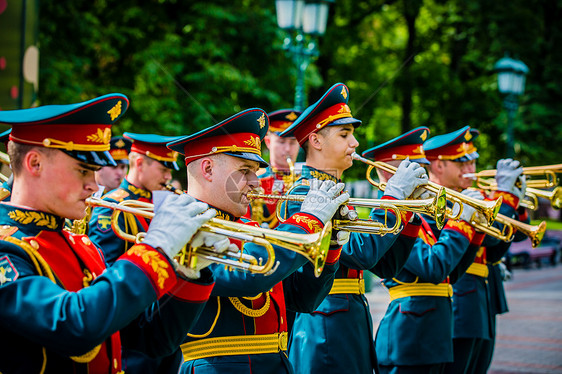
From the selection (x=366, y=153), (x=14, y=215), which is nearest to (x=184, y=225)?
(x=14, y=215)

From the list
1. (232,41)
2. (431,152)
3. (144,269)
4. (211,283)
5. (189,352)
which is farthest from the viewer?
(232,41)

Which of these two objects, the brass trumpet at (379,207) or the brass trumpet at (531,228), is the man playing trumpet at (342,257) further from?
the brass trumpet at (531,228)

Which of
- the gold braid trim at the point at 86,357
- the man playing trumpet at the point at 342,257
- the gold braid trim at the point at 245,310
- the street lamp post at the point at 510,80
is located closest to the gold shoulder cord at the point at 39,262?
the gold braid trim at the point at 86,357

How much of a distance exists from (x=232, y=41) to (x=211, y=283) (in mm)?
12109

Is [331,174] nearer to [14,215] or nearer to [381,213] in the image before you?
[381,213]

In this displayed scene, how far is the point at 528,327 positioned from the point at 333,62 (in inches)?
462

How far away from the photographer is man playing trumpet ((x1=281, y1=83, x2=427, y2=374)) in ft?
13.1

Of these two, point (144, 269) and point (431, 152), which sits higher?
point (431, 152)

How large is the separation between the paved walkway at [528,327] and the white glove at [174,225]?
623cm

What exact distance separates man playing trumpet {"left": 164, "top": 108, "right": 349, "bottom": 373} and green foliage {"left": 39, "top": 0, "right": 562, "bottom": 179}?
5.08 meters

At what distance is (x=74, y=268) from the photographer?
8.06ft

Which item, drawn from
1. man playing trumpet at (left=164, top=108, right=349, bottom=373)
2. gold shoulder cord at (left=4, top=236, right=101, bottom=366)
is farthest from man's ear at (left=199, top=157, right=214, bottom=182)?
gold shoulder cord at (left=4, top=236, right=101, bottom=366)

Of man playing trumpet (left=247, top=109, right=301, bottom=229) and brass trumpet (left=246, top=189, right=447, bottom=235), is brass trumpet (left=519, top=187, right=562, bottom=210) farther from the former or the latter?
brass trumpet (left=246, top=189, right=447, bottom=235)

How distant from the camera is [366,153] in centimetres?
508
